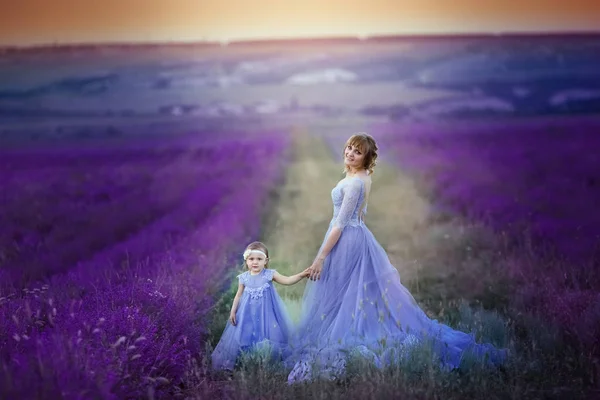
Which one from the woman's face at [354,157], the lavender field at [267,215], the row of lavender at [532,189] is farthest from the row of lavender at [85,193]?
the row of lavender at [532,189]

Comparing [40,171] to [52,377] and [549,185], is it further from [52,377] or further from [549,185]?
[52,377]

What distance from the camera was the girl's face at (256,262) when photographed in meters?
4.52

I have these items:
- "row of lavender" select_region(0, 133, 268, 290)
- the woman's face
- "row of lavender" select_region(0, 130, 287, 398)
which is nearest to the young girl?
"row of lavender" select_region(0, 130, 287, 398)

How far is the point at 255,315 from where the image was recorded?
14.9 ft

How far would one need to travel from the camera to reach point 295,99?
12414 millimetres

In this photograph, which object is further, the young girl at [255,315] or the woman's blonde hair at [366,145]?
the young girl at [255,315]

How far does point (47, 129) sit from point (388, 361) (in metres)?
11.1

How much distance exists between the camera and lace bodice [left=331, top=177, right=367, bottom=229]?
4352 mm

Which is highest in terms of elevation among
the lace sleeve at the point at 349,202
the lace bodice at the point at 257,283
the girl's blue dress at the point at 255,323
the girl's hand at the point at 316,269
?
the lace sleeve at the point at 349,202

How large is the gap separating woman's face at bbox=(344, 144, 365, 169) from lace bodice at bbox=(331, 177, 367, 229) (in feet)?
0.31

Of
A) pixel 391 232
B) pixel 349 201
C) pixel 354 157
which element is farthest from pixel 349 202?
pixel 391 232

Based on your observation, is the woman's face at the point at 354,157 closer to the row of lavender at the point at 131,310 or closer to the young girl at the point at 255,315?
the young girl at the point at 255,315

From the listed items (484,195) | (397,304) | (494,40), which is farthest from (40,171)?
(397,304)

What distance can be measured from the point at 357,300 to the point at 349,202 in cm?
65
